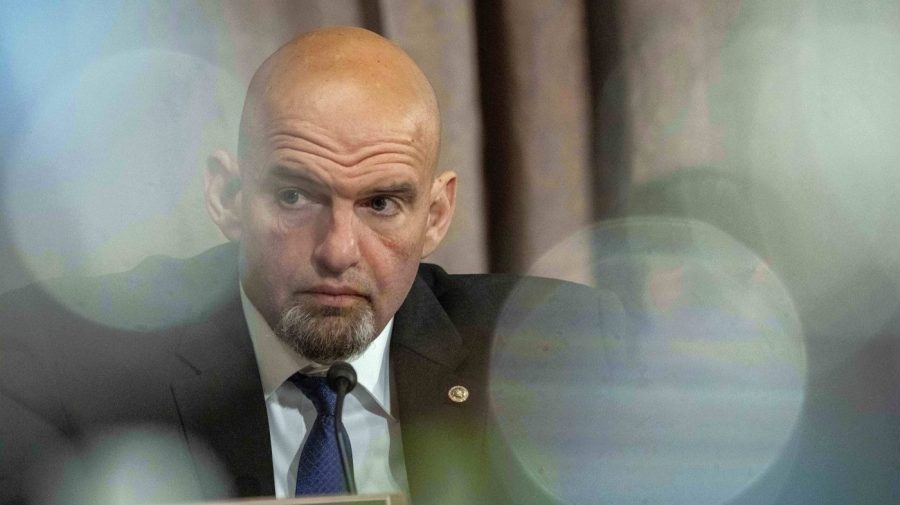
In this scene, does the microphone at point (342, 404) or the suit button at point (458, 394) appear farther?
the suit button at point (458, 394)

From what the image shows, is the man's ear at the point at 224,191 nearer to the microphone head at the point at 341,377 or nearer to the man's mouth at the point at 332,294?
the man's mouth at the point at 332,294

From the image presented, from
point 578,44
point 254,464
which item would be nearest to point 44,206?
point 254,464

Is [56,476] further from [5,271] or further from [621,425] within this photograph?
[621,425]

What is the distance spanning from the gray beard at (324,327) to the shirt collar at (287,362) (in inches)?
3.2

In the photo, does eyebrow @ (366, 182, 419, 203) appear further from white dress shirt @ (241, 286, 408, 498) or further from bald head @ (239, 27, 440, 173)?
white dress shirt @ (241, 286, 408, 498)

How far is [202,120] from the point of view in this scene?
195 cm

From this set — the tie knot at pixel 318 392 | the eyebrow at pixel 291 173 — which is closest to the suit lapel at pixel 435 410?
the tie knot at pixel 318 392

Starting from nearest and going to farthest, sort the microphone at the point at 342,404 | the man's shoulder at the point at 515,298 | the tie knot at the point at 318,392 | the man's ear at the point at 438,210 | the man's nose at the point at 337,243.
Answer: the microphone at the point at 342,404
the man's nose at the point at 337,243
the tie knot at the point at 318,392
the man's ear at the point at 438,210
the man's shoulder at the point at 515,298

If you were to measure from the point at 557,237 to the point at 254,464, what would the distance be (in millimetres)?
802

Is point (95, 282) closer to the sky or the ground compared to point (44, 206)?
closer to the ground

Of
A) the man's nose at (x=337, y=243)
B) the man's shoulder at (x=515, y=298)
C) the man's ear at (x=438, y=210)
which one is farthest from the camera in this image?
the man's shoulder at (x=515, y=298)

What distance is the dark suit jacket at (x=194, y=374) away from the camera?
153 centimetres

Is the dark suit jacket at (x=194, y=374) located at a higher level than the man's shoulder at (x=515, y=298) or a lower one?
lower

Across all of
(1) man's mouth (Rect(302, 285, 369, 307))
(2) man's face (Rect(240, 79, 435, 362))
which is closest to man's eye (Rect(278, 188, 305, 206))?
(2) man's face (Rect(240, 79, 435, 362))
